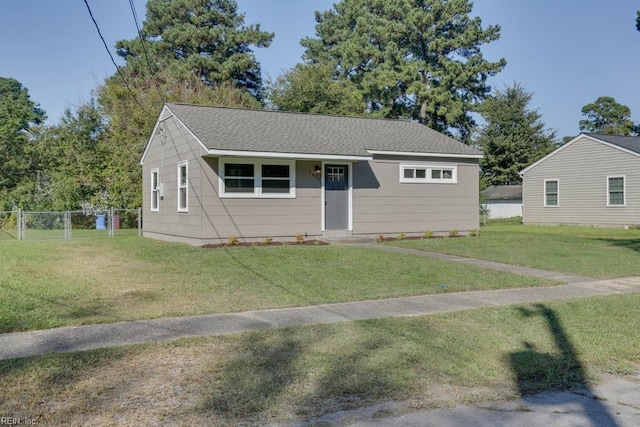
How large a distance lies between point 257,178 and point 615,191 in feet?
60.9

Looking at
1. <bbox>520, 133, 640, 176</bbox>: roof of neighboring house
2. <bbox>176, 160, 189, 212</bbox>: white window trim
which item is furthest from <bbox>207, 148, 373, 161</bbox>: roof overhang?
<bbox>520, 133, 640, 176</bbox>: roof of neighboring house

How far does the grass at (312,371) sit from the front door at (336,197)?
9.96 meters

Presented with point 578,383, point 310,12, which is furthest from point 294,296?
point 310,12

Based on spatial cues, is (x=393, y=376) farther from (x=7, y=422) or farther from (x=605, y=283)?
(x=605, y=283)

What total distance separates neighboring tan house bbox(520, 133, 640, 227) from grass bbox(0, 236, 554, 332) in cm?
1696

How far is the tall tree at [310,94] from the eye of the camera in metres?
33.3

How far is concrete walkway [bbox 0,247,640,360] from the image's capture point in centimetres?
516

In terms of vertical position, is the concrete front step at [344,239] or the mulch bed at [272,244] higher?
the concrete front step at [344,239]

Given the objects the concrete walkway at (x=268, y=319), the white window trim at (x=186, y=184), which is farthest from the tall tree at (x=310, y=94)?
the concrete walkway at (x=268, y=319)

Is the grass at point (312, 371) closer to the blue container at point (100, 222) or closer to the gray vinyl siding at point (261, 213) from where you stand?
the gray vinyl siding at point (261, 213)

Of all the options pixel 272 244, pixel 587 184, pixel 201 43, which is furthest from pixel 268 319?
pixel 201 43

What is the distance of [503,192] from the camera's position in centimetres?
4069

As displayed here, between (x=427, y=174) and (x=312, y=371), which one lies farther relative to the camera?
(x=427, y=174)

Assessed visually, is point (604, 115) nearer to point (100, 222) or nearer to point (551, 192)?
point (551, 192)
